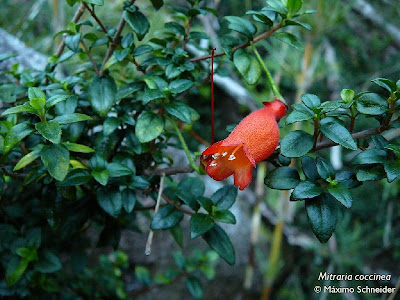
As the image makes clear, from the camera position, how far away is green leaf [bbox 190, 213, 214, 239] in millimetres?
674

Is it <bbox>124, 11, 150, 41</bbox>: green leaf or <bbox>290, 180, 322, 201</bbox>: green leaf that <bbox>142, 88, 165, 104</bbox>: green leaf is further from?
<bbox>290, 180, 322, 201</bbox>: green leaf

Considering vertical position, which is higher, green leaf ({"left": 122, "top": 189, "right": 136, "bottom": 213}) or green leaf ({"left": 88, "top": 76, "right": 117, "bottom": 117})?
green leaf ({"left": 88, "top": 76, "right": 117, "bottom": 117})

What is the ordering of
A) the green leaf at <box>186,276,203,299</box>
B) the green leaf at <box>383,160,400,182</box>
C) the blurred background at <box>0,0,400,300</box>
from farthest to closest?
1. the blurred background at <box>0,0,400,300</box>
2. the green leaf at <box>186,276,203,299</box>
3. the green leaf at <box>383,160,400,182</box>

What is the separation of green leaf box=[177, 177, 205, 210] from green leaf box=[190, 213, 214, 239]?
0.11 ft

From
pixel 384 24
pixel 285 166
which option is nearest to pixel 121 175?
pixel 285 166

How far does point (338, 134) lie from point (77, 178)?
457 mm

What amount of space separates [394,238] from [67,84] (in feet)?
5.92

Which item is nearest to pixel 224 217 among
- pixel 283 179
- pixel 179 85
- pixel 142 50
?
pixel 283 179

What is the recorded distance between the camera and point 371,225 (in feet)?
6.62

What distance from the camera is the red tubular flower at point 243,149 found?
2.04ft

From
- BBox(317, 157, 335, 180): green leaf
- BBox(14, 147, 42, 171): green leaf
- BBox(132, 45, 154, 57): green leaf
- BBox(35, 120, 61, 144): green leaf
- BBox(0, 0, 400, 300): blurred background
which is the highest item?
BBox(132, 45, 154, 57): green leaf

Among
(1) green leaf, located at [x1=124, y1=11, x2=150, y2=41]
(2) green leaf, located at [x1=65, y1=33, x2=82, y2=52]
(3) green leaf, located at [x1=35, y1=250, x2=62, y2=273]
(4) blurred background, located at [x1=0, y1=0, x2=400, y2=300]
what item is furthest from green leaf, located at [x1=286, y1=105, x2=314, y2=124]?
(4) blurred background, located at [x1=0, y1=0, x2=400, y2=300]

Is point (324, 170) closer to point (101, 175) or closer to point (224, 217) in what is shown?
point (224, 217)

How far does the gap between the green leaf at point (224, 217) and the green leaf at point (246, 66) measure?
26cm
